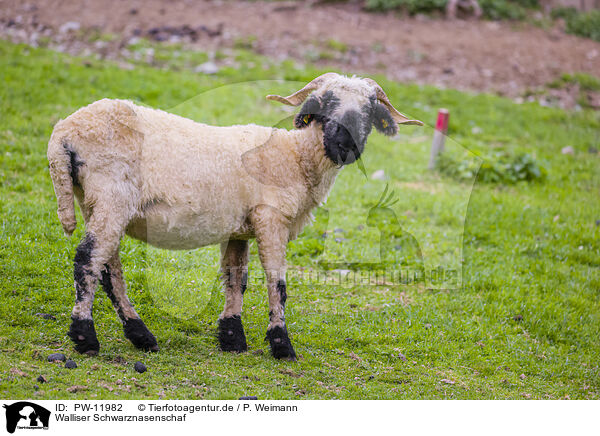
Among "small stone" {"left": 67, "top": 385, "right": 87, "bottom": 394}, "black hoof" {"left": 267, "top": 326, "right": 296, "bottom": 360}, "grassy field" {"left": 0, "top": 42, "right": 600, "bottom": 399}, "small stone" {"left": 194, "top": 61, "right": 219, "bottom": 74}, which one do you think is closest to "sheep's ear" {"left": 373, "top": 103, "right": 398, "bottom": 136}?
"grassy field" {"left": 0, "top": 42, "right": 600, "bottom": 399}

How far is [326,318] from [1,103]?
7.38 metres

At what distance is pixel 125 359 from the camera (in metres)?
5.64

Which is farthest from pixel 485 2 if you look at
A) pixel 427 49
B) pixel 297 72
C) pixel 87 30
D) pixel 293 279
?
pixel 293 279

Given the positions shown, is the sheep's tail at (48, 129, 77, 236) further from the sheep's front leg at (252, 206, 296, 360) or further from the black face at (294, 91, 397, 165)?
the black face at (294, 91, 397, 165)

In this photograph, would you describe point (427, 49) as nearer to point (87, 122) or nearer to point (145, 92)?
point (145, 92)

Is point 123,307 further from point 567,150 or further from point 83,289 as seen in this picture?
point 567,150

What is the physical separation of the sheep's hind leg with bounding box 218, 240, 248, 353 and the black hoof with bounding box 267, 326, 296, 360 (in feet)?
1.15

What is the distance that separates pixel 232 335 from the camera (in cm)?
629

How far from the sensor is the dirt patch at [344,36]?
15734 millimetres

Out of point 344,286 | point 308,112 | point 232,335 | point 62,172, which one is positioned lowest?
point 344,286

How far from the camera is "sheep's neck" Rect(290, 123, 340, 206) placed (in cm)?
619
